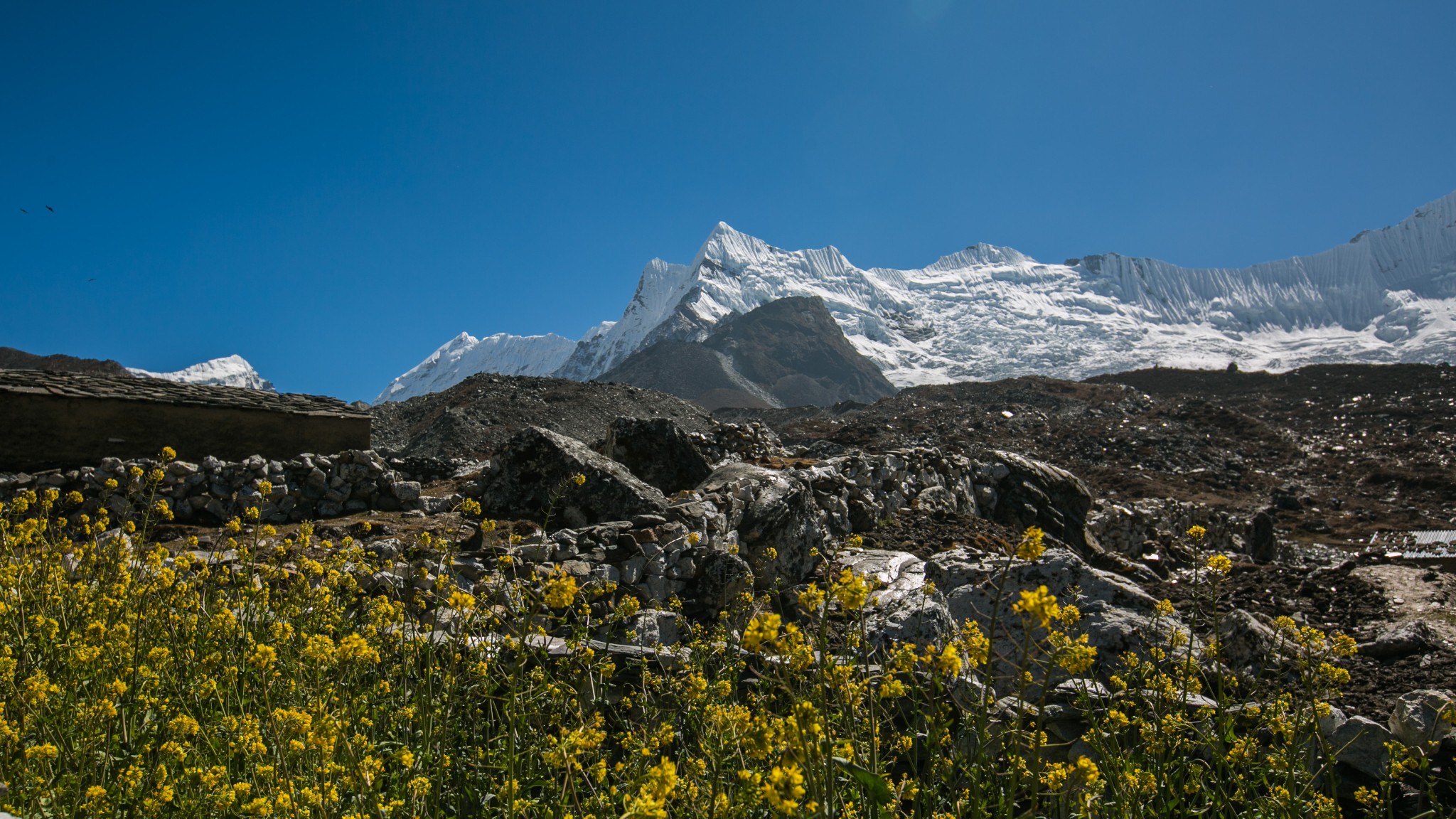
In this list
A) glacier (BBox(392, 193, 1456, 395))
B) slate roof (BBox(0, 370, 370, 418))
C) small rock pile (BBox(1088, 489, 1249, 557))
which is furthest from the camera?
glacier (BBox(392, 193, 1456, 395))

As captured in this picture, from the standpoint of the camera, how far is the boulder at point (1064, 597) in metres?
4.73

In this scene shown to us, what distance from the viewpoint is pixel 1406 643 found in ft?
16.7

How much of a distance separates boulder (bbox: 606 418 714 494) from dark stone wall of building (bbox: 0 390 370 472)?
6047 millimetres

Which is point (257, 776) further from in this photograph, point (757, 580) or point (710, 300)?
point (710, 300)

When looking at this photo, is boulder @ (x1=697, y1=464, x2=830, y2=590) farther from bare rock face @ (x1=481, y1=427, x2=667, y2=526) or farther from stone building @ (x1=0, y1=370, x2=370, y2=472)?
stone building @ (x1=0, y1=370, x2=370, y2=472)

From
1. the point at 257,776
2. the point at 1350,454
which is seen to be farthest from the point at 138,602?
the point at 1350,454

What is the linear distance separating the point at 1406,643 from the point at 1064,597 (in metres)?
2.37

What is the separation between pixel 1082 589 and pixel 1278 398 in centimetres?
4313

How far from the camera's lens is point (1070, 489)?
12.7 m

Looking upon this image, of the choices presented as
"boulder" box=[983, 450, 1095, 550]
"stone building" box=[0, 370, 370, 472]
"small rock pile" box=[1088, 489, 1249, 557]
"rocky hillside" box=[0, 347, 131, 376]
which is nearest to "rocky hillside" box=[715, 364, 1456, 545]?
"small rock pile" box=[1088, 489, 1249, 557]

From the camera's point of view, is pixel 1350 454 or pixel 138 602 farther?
pixel 1350 454

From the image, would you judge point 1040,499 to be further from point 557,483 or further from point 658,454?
point 557,483

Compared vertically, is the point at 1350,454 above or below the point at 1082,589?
above

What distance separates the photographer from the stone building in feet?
32.2
